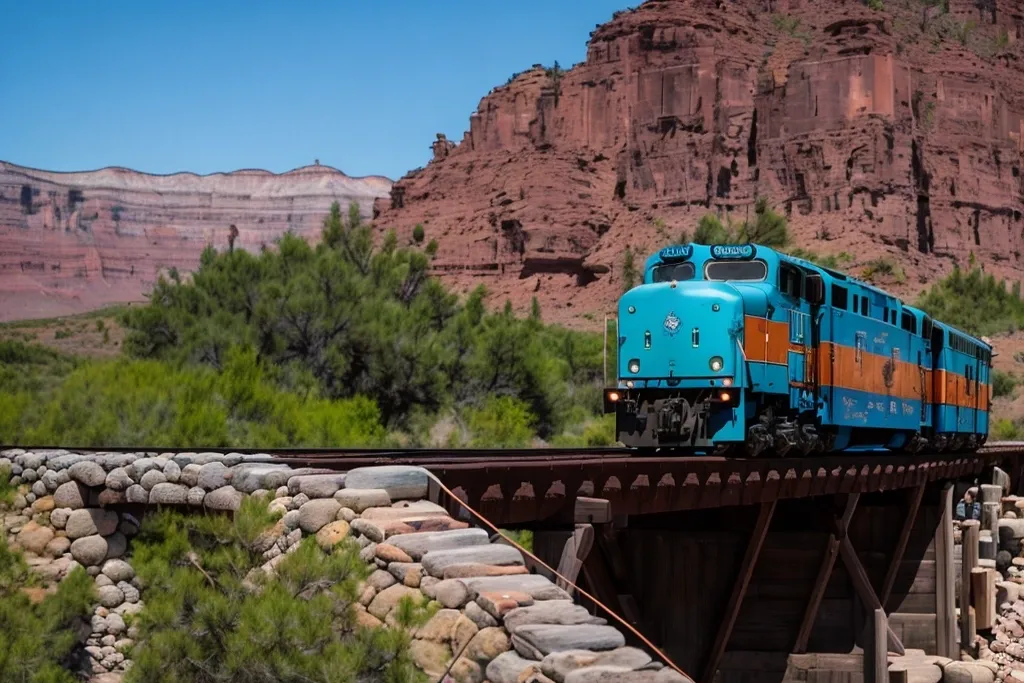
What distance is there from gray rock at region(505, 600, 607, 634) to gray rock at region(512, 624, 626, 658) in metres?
0.08

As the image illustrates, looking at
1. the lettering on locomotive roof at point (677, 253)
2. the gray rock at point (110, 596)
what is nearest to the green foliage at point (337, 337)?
the lettering on locomotive roof at point (677, 253)

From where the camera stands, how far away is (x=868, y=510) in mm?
25906

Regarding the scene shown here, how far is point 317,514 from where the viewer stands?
936 centimetres

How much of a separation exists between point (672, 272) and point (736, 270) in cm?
114

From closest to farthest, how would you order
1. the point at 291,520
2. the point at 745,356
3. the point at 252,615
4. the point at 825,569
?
the point at 252,615, the point at 291,520, the point at 745,356, the point at 825,569

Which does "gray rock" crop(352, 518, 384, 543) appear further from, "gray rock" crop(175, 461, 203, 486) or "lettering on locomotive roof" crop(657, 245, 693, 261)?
"lettering on locomotive roof" crop(657, 245, 693, 261)

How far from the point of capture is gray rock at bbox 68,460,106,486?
36.1ft

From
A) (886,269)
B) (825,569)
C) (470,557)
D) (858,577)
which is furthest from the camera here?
(886,269)

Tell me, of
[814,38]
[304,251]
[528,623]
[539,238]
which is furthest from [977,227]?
[528,623]

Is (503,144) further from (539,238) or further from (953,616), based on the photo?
(953,616)

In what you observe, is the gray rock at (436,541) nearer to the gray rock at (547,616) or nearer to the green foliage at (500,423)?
the gray rock at (547,616)

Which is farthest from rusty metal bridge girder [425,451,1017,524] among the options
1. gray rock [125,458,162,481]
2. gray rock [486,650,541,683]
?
gray rock [486,650,541,683]

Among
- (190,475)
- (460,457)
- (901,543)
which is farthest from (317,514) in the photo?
(901,543)

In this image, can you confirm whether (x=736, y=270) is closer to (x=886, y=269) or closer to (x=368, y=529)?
(x=368, y=529)
